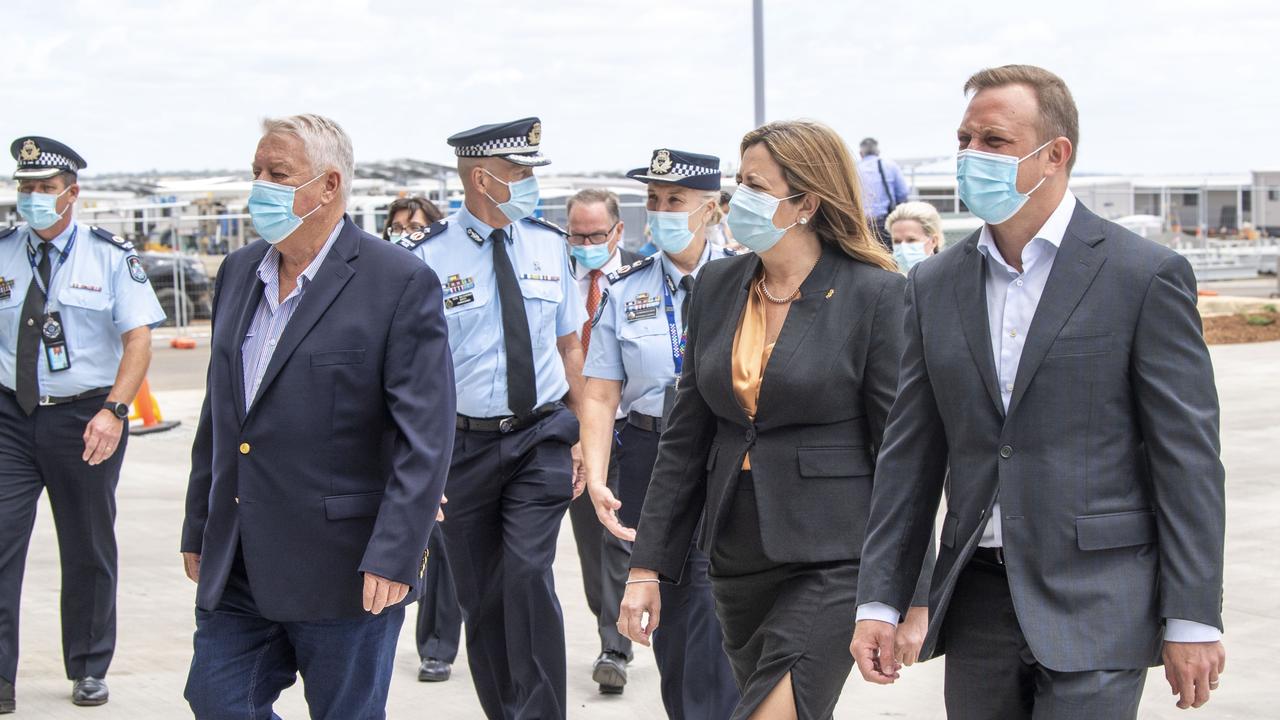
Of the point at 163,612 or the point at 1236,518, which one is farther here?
the point at 1236,518

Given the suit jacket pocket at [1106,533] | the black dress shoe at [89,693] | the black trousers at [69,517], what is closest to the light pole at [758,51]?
the black trousers at [69,517]

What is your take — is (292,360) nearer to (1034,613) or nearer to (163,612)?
(1034,613)

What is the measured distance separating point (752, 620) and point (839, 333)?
0.78m

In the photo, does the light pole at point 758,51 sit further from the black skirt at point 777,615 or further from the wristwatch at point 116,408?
the black skirt at point 777,615

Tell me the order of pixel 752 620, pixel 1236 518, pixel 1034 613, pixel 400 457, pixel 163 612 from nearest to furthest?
pixel 1034 613 → pixel 400 457 → pixel 752 620 → pixel 163 612 → pixel 1236 518

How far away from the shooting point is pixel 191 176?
55.3 meters

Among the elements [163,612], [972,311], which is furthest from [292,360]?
[163,612]

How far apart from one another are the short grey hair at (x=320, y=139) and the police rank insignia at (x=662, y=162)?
173 cm

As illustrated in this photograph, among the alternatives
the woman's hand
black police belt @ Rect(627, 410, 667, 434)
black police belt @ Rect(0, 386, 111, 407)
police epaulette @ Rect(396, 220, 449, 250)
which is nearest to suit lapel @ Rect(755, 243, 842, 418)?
the woman's hand

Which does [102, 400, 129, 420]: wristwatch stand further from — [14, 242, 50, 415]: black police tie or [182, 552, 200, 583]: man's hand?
[182, 552, 200, 583]: man's hand

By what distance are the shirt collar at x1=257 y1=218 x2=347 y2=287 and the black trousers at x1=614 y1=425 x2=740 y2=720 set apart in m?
1.64

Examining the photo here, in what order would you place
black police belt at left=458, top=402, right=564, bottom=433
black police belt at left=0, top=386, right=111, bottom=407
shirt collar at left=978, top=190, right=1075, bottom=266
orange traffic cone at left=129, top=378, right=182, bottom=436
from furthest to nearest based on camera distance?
orange traffic cone at left=129, top=378, right=182, bottom=436 < black police belt at left=0, top=386, right=111, bottom=407 < black police belt at left=458, top=402, right=564, bottom=433 < shirt collar at left=978, top=190, right=1075, bottom=266

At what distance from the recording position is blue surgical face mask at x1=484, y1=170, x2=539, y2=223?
5480mm

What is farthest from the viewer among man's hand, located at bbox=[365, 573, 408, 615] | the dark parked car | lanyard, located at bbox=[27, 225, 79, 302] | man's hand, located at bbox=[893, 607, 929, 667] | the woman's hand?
the dark parked car
